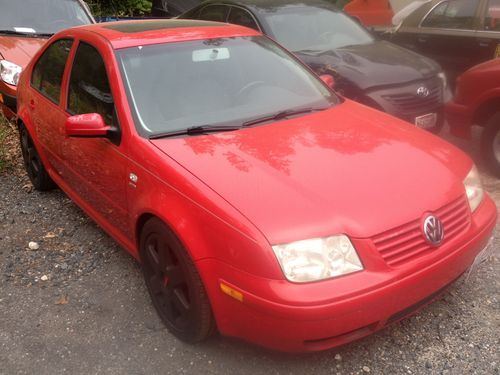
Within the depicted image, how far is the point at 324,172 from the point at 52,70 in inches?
98.4

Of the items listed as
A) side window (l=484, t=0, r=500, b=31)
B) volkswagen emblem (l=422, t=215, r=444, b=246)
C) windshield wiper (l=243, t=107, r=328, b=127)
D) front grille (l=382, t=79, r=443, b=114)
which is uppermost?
windshield wiper (l=243, t=107, r=328, b=127)

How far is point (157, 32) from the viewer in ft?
11.1

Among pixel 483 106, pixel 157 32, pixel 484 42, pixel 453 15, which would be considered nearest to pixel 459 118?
pixel 483 106

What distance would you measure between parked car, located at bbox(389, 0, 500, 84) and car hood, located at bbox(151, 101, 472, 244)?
338 centimetres

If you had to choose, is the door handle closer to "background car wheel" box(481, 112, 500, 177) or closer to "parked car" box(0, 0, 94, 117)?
"background car wheel" box(481, 112, 500, 177)

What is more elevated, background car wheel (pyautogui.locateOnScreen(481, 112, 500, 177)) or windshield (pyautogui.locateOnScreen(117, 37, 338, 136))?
windshield (pyautogui.locateOnScreen(117, 37, 338, 136))

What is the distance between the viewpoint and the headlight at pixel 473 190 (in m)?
2.66

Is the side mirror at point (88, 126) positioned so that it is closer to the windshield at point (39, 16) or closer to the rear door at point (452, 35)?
the windshield at point (39, 16)

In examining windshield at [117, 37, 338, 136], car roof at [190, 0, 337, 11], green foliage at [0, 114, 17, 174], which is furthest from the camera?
car roof at [190, 0, 337, 11]

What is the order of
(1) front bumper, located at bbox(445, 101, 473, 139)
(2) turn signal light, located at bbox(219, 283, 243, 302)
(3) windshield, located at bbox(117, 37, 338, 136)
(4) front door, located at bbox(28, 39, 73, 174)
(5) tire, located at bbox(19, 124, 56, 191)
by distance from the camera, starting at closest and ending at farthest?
1. (2) turn signal light, located at bbox(219, 283, 243, 302)
2. (3) windshield, located at bbox(117, 37, 338, 136)
3. (4) front door, located at bbox(28, 39, 73, 174)
4. (5) tire, located at bbox(19, 124, 56, 191)
5. (1) front bumper, located at bbox(445, 101, 473, 139)

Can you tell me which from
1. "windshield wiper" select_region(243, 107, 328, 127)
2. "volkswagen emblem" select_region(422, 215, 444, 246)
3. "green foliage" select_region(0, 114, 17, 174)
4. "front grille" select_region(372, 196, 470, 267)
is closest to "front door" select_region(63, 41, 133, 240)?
"windshield wiper" select_region(243, 107, 328, 127)

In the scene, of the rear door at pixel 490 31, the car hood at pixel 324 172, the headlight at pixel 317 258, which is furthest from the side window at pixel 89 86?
the rear door at pixel 490 31

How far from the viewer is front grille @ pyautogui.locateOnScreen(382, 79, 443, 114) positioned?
488 centimetres

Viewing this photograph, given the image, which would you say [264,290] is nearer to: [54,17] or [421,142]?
[421,142]
